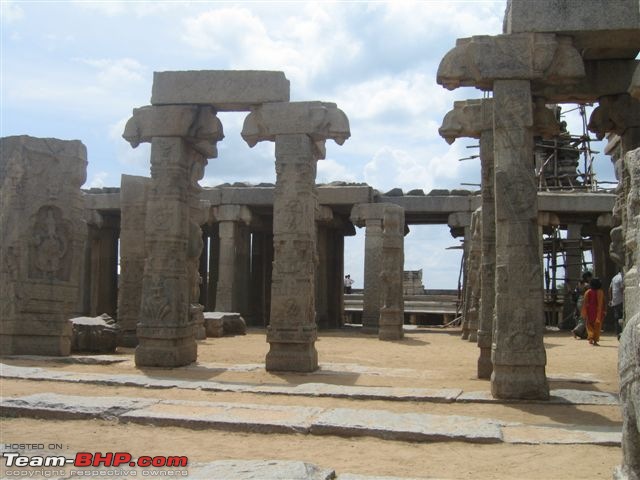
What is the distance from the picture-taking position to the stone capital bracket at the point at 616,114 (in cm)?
922

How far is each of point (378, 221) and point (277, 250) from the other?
406 inches

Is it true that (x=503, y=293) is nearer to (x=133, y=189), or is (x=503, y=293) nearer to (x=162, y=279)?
(x=162, y=279)

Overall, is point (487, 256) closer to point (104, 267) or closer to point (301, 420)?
point (301, 420)

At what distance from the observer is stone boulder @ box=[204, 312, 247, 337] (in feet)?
56.9

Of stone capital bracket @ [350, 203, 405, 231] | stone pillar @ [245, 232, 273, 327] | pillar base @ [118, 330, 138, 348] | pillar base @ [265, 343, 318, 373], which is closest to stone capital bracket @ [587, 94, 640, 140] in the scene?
pillar base @ [265, 343, 318, 373]

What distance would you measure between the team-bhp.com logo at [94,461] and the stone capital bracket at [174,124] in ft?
21.4

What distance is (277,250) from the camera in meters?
10.2

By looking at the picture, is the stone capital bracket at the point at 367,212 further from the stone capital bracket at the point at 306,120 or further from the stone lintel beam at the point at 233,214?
the stone capital bracket at the point at 306,120

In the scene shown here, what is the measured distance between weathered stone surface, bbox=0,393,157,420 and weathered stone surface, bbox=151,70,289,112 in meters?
5.26

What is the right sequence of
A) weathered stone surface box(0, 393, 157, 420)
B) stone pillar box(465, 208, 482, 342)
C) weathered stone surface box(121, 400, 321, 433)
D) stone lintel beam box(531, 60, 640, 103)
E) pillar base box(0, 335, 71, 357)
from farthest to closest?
stone pillar box(465, 208, 482, 342), pillar base box(0, 335, 71, 357), stone lintel beam box(531, 60, 640, 103), weathered stone surface box(0, 393, 157, 420), weathered stone surface box(121, 400, 321, 433)

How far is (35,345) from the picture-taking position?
11.2 metres

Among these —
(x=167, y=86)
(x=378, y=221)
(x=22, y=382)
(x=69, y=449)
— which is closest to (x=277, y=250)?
(x=167, y=86)

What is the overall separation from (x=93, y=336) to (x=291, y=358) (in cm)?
477

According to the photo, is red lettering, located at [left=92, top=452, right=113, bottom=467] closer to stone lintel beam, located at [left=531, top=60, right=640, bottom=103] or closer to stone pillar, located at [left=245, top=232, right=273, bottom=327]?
stone lintel beam, located at [left=531, top=60, right=640, bottom=103]
